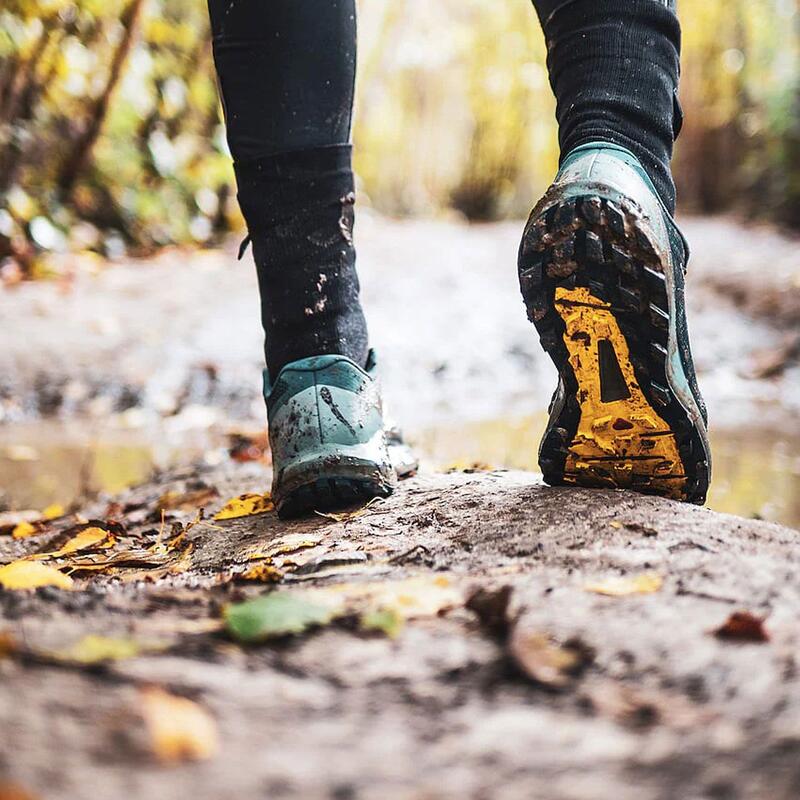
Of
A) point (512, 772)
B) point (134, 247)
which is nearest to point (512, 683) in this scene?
point (512, 772)

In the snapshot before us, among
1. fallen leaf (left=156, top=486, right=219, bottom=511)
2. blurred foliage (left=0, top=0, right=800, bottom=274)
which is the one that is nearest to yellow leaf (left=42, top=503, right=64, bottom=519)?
fallen leaf (left=156, top=486, right=219, bottom=511)

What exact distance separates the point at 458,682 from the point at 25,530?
3.58ft

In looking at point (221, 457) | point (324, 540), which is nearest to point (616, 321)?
point (324, 540)

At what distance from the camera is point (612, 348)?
1.05m

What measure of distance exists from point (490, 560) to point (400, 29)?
26.9 ft

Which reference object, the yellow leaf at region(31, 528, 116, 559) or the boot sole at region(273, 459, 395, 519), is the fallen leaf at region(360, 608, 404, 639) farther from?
the yellow leaf at region(31, 528, 116, 559)

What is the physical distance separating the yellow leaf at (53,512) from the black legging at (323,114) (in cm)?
56

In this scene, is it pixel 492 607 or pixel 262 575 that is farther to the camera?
pixel 262 575

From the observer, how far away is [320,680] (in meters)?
0.59

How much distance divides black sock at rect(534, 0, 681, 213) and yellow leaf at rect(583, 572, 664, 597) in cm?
55

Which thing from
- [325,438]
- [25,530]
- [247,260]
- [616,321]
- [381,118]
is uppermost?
[381,118]

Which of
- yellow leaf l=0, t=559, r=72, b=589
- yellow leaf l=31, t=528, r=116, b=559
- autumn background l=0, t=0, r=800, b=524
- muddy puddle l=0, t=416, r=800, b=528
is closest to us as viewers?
yellow leaf l=0, t=559, r=72, b=589

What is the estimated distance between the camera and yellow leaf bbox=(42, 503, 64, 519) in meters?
1.60

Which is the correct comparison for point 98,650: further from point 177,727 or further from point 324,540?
point 324,540
